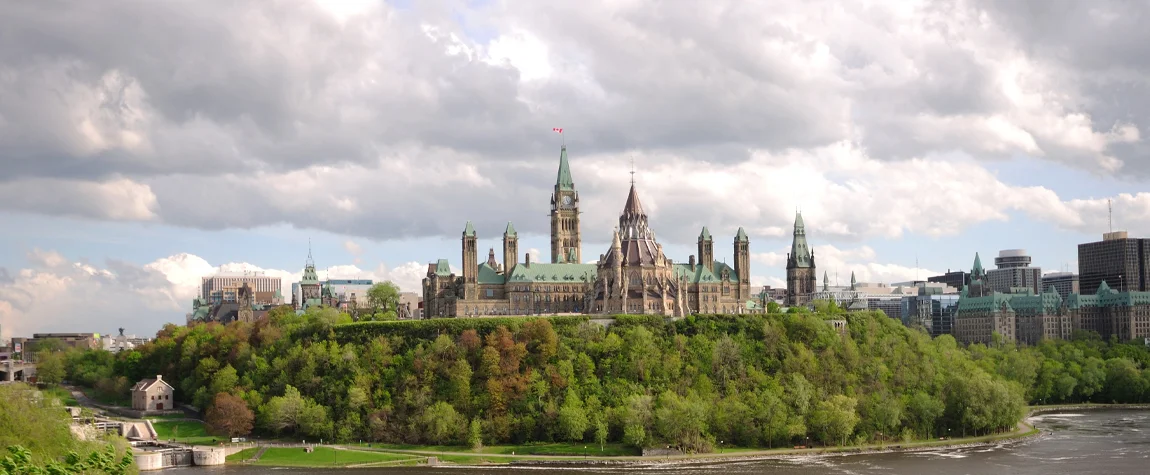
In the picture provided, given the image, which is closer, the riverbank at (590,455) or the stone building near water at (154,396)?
the riverbank at (590,455)

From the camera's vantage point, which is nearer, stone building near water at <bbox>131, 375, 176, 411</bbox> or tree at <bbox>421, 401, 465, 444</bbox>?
tree at <bbox>421, 401, 465, 444</bbox>

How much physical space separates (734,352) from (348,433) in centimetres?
4865

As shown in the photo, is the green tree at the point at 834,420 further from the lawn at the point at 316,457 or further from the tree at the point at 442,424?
the lawn at the point at 316,457

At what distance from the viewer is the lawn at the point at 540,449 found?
449 ft

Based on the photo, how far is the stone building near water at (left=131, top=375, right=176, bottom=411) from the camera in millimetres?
174000

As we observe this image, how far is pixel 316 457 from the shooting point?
13538cm

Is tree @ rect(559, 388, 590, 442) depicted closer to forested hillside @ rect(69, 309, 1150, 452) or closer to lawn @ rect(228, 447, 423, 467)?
forested hillside @ rect(69, 309, 1150, 452)

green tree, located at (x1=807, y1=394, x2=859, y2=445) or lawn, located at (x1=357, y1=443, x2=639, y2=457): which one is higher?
green tree, located at (x1=807, y1=394, x2=859, y2=445)

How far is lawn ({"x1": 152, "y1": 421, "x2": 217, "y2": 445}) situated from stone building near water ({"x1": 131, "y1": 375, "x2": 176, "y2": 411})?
46.3 feet

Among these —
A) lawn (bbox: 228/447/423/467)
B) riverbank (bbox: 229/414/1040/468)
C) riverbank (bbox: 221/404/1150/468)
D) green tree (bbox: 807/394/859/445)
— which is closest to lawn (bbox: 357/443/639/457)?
riverbank (bbox: 221/404/1150/468)

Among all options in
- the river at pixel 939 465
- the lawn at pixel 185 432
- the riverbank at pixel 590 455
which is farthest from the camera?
the lawn at pixel 185 432

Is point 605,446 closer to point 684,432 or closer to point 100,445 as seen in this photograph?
point 684,432

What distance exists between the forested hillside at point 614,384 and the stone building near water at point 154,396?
5.20 meters

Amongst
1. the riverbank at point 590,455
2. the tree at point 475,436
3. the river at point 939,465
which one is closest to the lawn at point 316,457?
the riverbank at point 590,455
